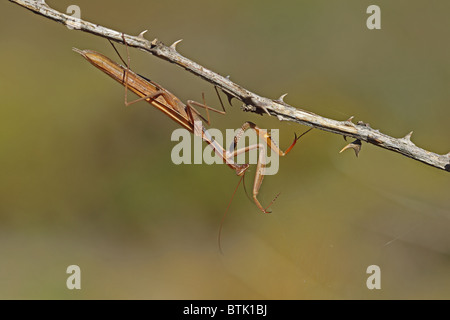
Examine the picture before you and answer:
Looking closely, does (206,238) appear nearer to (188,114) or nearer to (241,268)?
(241,268)

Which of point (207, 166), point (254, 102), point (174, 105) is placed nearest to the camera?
point (254, 102)

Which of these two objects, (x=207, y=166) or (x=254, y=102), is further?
(x=207, y=166)

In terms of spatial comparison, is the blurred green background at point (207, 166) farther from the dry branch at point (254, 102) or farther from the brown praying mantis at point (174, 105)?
the dry branch at point (254, 102)

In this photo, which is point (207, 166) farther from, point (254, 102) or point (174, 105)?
point (254, 102)

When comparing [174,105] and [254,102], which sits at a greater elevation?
[174,105]

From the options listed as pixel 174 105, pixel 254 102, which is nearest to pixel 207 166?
pixel 174 105

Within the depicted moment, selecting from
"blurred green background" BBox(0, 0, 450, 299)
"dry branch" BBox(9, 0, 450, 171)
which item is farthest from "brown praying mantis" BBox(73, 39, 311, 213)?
"blurred green background" BBox(0, 0, 450, 299)

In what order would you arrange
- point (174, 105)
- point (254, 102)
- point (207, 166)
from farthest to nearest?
point (207, 166) → point (174, 105) → point (254, 102)
